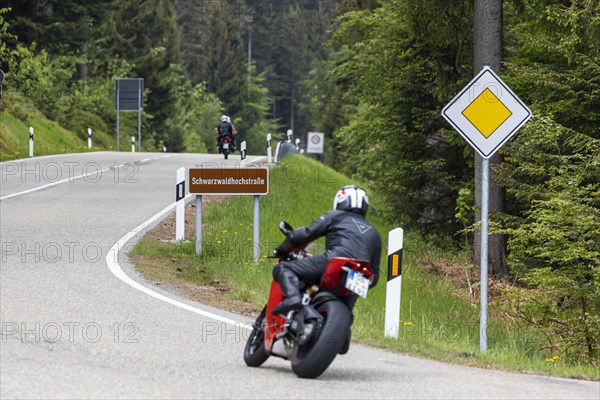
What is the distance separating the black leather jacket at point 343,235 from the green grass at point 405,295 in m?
1.68

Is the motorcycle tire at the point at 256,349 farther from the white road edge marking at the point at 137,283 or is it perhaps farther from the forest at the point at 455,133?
the forest at the point at 455,133

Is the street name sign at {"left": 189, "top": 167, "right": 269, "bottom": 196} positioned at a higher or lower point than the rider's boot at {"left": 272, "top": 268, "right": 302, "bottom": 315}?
higher

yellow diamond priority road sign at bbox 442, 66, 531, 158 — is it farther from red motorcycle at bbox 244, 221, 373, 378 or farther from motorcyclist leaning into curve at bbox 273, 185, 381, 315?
red motorcycle at bbox 244, 221, 373, 378

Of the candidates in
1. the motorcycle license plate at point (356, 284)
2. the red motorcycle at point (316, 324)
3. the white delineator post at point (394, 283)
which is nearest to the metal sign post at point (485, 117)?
the white delineator post at point (394, 283)

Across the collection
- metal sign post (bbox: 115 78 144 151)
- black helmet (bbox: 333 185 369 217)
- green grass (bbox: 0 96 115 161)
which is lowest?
black helmet (bbox: 333 185 369 217)

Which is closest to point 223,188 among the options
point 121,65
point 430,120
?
point 430,120

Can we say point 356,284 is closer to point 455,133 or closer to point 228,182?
point 228,182

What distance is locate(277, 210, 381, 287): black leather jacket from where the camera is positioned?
8055 millimetres

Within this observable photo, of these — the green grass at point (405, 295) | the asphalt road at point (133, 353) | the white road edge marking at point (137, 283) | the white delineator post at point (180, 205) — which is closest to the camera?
the asphalt road at point (133, 353)

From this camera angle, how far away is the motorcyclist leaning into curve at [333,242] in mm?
8047

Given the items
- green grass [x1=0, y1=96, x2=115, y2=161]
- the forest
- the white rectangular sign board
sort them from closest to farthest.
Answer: the forest < green grass [x1=0, y1=96, x2=115, y2=161] < the white rectangular sign board

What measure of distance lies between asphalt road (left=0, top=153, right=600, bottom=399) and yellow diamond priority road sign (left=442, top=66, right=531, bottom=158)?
291cm

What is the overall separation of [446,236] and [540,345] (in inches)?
434

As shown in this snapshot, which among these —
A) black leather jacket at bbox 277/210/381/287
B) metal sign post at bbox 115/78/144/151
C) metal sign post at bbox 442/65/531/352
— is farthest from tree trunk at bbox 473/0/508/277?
metal sign post at bbox 115/78/144/151
